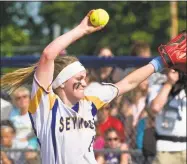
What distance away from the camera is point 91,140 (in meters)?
5.32

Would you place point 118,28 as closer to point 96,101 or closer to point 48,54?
point 96,101

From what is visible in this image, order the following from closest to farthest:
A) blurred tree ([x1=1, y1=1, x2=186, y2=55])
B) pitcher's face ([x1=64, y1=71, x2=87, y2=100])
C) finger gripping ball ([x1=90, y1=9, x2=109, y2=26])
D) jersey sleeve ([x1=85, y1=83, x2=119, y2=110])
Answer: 1. finger gripping ball ([x1=90, y1=9, x2=109, y2=26])
2. pitcher's face ([x1=64, y1=71, x2=87, y2=100])
3. jersey sleeve ([x1=85, y1=83, x2=119, y2=110])
4. blurred tree ([x1=1, y1=1, x2=186, y2=55])

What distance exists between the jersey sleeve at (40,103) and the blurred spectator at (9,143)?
8.99 feet

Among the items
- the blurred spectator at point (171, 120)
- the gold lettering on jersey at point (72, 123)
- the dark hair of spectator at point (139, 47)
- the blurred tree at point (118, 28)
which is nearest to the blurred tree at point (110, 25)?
the blurred tree at point (118, 28)

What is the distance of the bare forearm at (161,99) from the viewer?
7.51 meters

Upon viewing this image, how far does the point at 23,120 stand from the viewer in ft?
26.6

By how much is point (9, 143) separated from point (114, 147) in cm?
115

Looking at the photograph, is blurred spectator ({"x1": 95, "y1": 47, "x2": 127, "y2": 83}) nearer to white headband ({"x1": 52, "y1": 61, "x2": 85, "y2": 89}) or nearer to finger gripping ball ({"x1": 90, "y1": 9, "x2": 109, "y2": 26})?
white headband ({"x1": 52, "y1": 61, "x2": 85, "y2": 89})

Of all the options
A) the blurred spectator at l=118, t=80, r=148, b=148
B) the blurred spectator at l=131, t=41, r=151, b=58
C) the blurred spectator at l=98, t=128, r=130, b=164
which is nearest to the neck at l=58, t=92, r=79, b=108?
the blurred spectator at l=98, t=128, r=130, b=164

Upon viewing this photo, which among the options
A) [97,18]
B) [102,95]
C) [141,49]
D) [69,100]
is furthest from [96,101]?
[141,49]

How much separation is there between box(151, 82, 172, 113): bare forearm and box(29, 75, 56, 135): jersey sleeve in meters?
2.44

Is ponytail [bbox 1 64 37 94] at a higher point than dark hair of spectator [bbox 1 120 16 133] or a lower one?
higher

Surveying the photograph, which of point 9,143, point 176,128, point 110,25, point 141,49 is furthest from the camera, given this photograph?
point 110,25

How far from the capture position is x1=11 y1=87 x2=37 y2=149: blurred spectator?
8047 millimetres
